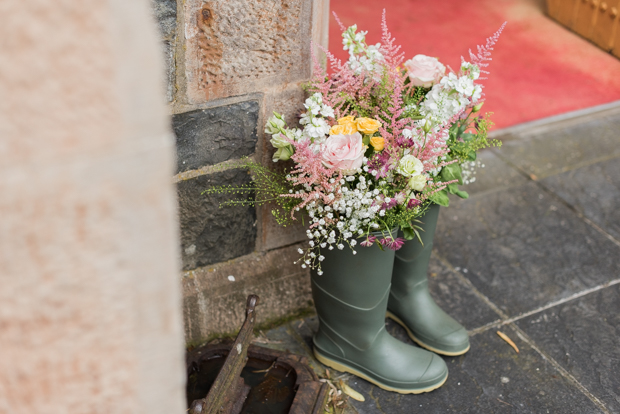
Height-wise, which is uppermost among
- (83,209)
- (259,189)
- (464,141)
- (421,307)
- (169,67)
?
(83,209)

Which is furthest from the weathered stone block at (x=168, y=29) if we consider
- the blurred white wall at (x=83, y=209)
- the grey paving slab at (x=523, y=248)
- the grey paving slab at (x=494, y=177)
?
the grey paving slab at (x=494, y=177)

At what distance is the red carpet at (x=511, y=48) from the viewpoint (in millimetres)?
3467

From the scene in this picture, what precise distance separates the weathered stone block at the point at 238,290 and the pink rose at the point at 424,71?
26.7 inches

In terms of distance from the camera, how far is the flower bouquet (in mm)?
1417

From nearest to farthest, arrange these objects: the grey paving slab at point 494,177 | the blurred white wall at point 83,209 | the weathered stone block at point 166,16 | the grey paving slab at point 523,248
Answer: the blurred white wall at point 83,209 < the weathered stone block at point 166,16 < the grey paving slab at point 523,248 < the grey paving slab at point 494,177

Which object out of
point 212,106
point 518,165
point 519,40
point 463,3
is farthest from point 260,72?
point 463,3

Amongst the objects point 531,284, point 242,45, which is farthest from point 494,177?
point 242,45

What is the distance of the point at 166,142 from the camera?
24.5 inches

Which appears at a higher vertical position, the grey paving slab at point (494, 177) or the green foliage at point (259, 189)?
the green foliage at point (259, 189)

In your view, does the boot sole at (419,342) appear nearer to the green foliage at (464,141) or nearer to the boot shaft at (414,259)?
the boot shaft at (414,259)

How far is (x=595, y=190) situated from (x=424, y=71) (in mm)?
1501

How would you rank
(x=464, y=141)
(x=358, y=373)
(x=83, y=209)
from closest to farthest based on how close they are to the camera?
(x=83, y=209), (x=464, y=141), (x=358, y=373)

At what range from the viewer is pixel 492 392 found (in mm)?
1764

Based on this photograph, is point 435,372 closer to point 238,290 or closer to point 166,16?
point 238,290
